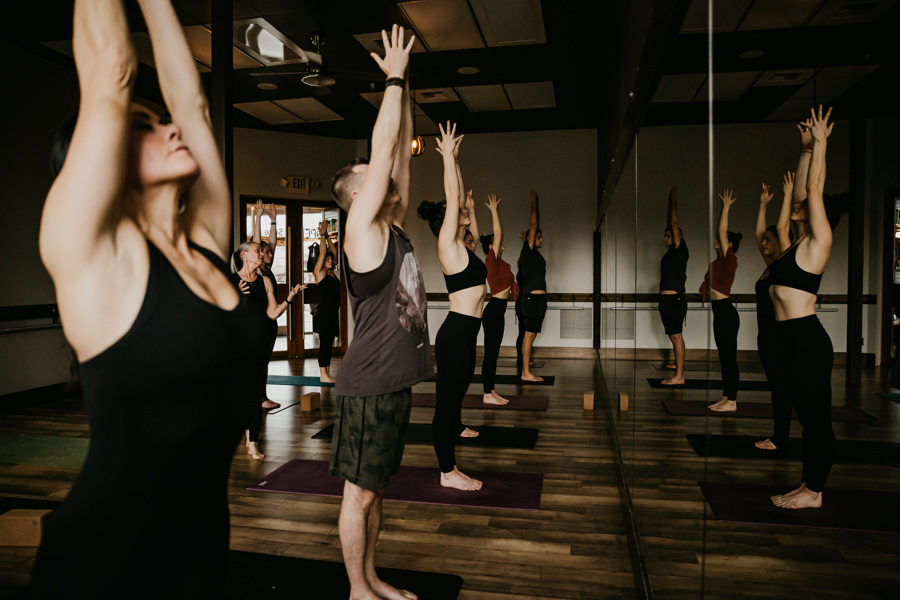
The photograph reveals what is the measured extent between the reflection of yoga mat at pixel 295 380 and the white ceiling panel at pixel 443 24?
3.80 m

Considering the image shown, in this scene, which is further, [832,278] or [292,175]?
[292,175]

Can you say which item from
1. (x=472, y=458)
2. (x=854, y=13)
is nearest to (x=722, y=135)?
(x=854, y=13)

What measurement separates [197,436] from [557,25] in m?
5.18

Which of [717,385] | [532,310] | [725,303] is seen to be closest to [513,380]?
[532,310]

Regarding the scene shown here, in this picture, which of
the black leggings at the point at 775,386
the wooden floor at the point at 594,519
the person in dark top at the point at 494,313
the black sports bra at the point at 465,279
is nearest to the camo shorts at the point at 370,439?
the wooden floor at the point at 594,519

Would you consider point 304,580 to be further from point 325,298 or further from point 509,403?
point 325,298

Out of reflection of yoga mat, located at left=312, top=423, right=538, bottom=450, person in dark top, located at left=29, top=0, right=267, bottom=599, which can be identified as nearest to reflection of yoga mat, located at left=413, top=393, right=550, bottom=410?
reflection of yoga mat, located at left=312, top=423, right=538, bottom=450

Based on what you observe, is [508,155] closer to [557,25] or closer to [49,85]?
[557,25]

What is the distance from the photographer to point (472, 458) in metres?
3.83

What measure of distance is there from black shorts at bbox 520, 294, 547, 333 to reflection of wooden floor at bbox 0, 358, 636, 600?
222cm

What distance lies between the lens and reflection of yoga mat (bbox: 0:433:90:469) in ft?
12.4

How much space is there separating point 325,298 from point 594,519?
4.17 meters

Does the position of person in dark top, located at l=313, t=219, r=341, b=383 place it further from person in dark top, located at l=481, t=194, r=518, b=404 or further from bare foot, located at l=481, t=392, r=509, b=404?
bare foot, located at l=481, t=392, r=509, b=404

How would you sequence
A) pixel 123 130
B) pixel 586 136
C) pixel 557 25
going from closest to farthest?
pixel 123 130
pixel 557 25
pixel 586 136
